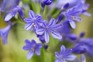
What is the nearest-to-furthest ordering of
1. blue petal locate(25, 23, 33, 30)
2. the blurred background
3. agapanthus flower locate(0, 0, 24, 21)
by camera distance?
blue petal locate(25, 23, 33, 30), agapanthus flower locate(0, 0, 24, 21), the blurred background

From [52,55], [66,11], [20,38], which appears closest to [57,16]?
Answer: [66,11]

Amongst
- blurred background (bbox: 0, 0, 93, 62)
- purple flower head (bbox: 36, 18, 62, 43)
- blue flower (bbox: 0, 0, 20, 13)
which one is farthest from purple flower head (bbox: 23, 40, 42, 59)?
blurred background (bbox: 0, 0, 93, 62)

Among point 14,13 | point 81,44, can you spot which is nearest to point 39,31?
point 14,13

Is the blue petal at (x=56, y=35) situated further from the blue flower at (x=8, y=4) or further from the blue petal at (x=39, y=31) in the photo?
the blue flower at (x=8, y=4)

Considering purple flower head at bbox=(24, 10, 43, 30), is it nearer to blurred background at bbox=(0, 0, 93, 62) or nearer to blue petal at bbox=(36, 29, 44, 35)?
blue petal at bbox=(36, 29, 44, 35)

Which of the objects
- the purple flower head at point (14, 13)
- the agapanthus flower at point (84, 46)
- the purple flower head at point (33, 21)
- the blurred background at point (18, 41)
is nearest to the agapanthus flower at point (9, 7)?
the purple flower head at point (14, 13)

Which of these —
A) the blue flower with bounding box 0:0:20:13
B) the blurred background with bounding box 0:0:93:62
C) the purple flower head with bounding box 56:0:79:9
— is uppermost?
the blue flower with bounding box 0:0:20:13
